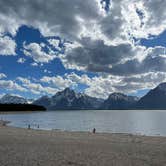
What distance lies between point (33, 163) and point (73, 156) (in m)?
2.94

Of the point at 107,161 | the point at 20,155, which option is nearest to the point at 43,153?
the point at 20,155

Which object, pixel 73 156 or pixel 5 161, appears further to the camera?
pixel 73 156

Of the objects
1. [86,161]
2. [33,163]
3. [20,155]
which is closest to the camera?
[33,163]

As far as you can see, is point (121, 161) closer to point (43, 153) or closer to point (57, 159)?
point (57, 159)

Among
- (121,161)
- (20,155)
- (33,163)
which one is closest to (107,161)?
(121,161)

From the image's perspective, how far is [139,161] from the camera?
14227 mm

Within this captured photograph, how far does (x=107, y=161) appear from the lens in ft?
45.7

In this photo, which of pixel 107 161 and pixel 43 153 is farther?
pixel 43 153

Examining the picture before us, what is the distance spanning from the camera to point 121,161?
46.1 ft

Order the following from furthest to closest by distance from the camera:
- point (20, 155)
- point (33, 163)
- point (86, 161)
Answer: point (20, 155), point (86, 161), point (33, 163)

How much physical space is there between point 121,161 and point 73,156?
2.89 m

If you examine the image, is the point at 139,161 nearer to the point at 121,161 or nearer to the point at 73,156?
the point at 121,161

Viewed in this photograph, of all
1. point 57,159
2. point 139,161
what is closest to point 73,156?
point 57,159

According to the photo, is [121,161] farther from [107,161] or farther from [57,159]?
[57,159]
